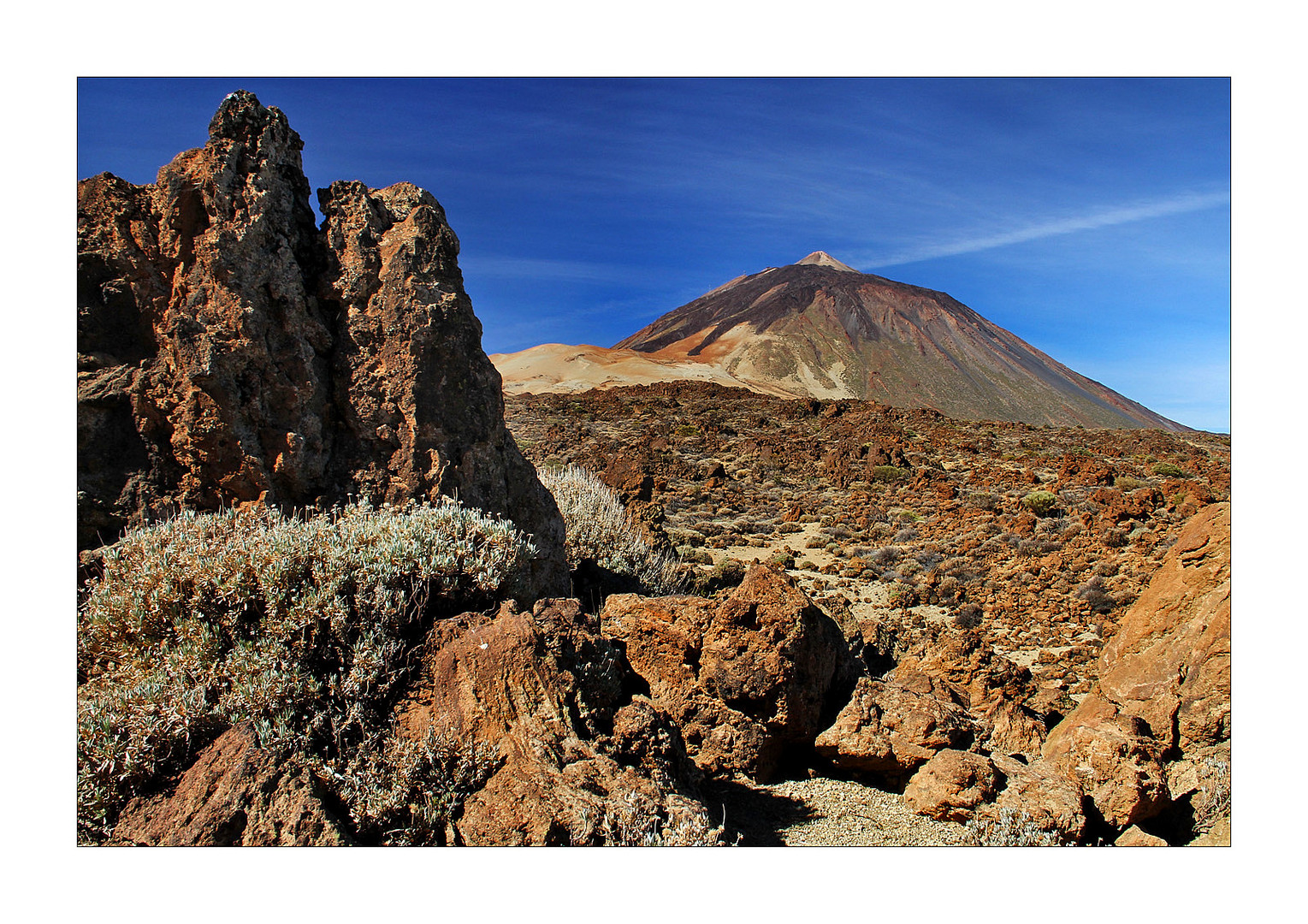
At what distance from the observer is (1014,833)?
2.48 meters

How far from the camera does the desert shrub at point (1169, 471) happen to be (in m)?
14.4

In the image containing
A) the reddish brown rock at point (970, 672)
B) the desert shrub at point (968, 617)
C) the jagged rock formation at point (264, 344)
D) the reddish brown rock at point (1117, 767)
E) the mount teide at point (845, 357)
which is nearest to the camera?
the reddish brown rock at point (1117, 767)

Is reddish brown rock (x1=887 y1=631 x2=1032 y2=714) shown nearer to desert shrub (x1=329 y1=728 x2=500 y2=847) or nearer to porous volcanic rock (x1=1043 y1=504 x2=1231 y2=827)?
porous volcanic rock (x1=1043 y1=504 x2=1231 y2=827)

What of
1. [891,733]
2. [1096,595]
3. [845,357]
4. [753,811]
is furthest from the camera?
[845,357]

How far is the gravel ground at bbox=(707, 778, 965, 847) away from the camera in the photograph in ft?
8.36

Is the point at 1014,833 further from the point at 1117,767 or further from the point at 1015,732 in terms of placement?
the point at 1015,732

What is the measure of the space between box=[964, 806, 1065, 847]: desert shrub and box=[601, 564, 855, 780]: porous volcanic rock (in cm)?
76

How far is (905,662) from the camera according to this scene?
4.03m

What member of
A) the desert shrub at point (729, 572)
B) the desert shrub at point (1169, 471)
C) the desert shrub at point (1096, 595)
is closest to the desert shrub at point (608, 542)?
the desert shrub at point (729, 572)

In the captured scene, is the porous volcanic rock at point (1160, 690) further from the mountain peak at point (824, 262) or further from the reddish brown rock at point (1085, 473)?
the mountain peak at point (824, 262)

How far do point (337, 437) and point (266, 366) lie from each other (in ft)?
1.49

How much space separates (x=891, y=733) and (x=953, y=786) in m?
0.35

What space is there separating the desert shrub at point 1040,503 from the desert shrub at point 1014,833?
9717mm

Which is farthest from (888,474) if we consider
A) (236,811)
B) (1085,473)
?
(236,811)
